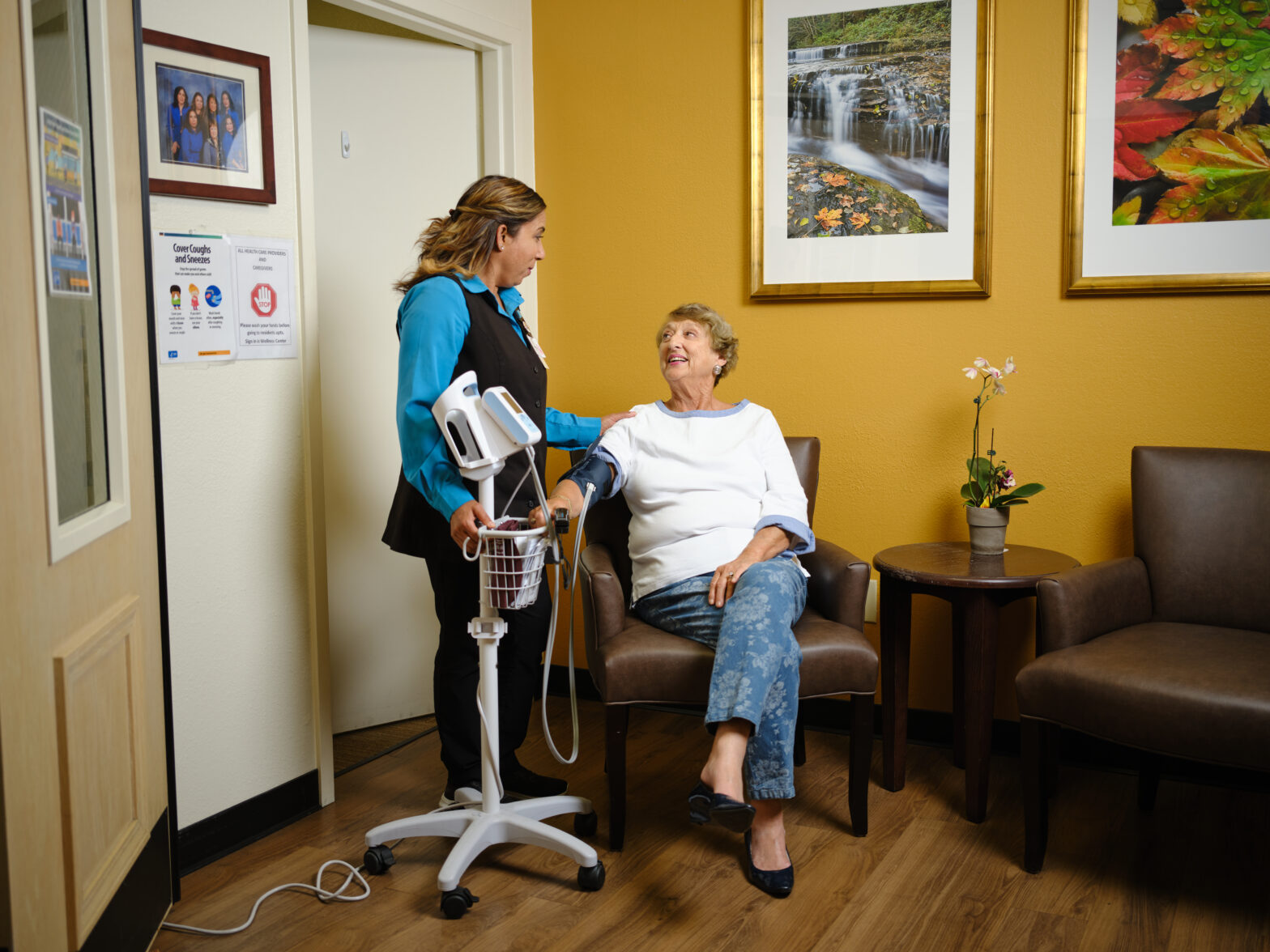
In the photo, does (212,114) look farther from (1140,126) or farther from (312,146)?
(1140,126)

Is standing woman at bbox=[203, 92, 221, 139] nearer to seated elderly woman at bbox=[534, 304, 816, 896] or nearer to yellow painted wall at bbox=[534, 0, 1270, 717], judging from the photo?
seated elderly woman at bbox=[534, 304, 816, 896]

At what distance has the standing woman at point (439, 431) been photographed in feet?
6.82

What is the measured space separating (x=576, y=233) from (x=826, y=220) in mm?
803

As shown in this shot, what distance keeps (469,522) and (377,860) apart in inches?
29.9

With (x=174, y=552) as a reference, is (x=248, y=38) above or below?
above

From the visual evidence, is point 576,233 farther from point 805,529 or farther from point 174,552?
point 174,552

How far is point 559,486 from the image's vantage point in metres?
2.33

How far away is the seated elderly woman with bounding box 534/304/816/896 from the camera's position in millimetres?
2061

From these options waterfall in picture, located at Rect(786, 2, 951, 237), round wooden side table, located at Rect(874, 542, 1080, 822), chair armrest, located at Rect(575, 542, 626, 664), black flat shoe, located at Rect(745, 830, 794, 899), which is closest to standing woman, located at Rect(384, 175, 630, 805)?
chair armrest, located at Rect(575, 542, 626, 664)

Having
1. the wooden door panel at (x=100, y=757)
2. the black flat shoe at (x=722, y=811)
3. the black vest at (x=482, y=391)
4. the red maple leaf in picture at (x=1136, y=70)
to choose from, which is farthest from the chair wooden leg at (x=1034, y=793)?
the wooden door panel at (x=100, y=757)

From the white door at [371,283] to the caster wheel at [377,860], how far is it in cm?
89

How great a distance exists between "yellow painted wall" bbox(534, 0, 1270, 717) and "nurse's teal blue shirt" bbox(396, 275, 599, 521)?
1102mm

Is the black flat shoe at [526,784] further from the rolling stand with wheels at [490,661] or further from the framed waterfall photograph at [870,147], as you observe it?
the framed waterfall photograph at [870,147]

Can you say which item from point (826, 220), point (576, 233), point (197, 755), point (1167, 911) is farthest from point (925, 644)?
point (197, 755)
